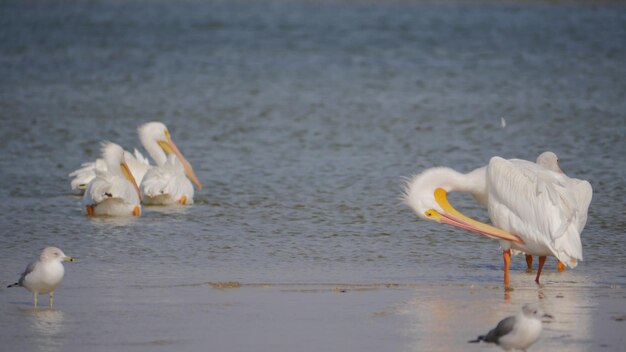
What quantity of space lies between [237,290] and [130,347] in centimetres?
134

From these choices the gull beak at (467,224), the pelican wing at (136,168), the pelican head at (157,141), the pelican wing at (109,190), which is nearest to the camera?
the gull beak at (467,224)

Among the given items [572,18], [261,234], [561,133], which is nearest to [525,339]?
[261,234]

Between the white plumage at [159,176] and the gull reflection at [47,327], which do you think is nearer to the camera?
the gull reflection at [47,327]

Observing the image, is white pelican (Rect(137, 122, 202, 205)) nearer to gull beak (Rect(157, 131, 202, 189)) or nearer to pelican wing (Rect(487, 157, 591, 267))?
gull beak (Rect(157, 131, 202, 189))

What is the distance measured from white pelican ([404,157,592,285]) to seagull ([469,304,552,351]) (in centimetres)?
174

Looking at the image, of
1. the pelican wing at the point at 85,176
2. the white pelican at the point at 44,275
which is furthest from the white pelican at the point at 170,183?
the white pelican at the point at 44,275

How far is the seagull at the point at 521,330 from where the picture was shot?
16.5 feet

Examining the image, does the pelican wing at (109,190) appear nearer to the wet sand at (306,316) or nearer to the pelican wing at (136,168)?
the pelican wing at (136,168)

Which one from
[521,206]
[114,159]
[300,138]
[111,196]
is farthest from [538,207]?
[300,138]

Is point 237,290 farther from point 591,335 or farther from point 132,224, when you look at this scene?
point 132,224

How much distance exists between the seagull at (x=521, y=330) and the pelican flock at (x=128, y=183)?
4.88 m

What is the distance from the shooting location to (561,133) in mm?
13820

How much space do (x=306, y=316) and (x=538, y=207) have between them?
5.54 feet

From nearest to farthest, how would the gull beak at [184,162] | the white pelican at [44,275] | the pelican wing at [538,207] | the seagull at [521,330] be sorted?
the seagull at [521,330] → the white pelican at [44,275] → the pelican wing at [538,207] → the gull beak at [184,162]
